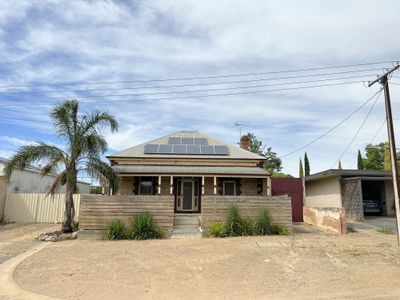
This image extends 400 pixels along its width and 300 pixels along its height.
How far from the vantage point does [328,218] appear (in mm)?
18062

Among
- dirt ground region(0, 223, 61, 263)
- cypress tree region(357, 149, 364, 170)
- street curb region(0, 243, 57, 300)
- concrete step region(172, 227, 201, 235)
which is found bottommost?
street curb region(0, 243, 57, 300)

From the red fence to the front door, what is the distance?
4.85m

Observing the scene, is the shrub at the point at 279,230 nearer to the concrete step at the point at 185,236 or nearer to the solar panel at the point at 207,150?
the concrete step at the point at 185,236

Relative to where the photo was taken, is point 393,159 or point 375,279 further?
point 393,159

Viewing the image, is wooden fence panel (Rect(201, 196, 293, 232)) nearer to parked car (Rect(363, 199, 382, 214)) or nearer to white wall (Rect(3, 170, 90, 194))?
parked car (Rect(363, 199, 382, 214))

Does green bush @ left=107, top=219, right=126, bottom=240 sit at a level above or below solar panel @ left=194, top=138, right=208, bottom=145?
below

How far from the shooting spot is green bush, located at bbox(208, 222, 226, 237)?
14844mm

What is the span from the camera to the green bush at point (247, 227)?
15019 mm

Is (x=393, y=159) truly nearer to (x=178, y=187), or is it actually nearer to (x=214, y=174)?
(x=214, y=174)

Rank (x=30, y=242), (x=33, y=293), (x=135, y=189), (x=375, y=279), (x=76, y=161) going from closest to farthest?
(x=33, y=293) < (x=375, y=279) < (x=30, y=242) < (x=76, y=161) < (x=135, y=189)

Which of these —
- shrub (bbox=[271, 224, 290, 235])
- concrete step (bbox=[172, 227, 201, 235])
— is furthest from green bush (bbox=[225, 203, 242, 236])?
concrete step (bbox=[172, 227, 201, 235])

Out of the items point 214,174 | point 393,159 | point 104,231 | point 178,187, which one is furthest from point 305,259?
point 178,187

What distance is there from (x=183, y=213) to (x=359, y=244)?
10.6 m

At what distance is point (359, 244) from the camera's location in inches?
498
